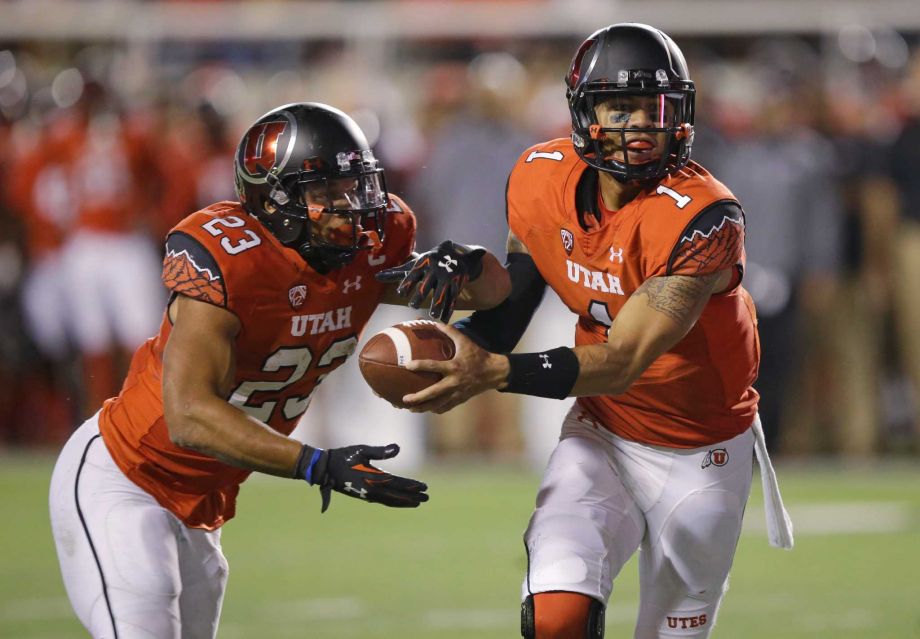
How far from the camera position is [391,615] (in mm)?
5984

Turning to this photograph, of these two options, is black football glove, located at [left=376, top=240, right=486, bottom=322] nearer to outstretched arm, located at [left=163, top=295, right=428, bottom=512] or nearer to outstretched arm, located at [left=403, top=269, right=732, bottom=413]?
outstretched arm, located at [left=403, top=269, right=732, bottom=413]

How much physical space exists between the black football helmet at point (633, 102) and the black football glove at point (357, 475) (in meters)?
0.96

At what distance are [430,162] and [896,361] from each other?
3.31 metres

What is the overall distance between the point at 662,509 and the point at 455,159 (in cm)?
533

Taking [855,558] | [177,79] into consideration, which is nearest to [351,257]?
[855,558]

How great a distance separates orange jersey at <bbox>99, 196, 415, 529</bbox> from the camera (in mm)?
3736

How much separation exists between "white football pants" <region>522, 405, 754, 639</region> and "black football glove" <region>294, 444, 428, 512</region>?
57 cm

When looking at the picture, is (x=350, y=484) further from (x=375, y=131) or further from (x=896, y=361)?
(x=896, y=361)

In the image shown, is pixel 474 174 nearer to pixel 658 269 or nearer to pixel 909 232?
pixel 909 232

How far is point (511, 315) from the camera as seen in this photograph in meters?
4.18

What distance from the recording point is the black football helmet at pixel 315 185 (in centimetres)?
383

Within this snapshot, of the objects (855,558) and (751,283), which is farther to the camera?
(751,283)

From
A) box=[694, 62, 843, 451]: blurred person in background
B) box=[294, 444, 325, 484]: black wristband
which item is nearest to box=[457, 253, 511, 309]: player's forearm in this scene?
box=[294, 444, 325, 484]: black wristband

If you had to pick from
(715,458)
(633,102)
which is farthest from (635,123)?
(715,458)
